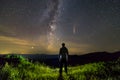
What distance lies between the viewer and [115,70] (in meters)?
22.9

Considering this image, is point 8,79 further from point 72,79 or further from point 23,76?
point 72,79

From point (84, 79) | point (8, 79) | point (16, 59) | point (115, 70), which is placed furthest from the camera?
point (16, 59)

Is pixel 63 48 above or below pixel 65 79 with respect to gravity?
above

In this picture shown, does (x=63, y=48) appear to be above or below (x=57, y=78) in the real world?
above

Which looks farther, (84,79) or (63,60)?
(63,60)

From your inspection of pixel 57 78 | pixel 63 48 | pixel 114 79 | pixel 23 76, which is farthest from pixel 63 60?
pixel 114 79

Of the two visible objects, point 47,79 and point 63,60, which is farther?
point 63,60

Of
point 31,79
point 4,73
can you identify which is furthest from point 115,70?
point 4,73

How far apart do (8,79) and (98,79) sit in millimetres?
5300

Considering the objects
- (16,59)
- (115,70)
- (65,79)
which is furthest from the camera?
(16,59)

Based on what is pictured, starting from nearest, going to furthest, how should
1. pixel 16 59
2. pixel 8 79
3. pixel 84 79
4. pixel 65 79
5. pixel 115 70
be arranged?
pixel 8 79
pixel 84 79
pixel 65 79
pixel 115 70
pixel 16 59

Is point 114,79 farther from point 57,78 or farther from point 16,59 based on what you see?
point 16,59

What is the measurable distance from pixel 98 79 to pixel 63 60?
6.28 metres

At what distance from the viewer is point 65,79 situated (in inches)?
759
